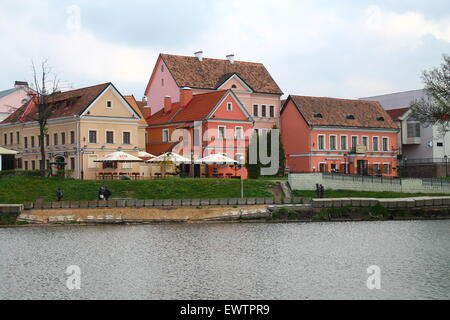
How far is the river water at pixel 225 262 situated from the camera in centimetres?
2316

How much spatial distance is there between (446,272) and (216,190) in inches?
1227

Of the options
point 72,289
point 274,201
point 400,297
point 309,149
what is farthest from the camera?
point 309,149

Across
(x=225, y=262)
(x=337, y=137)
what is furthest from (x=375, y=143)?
(x=225, y=262)

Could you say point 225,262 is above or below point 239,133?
below

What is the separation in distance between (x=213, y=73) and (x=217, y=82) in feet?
5.17

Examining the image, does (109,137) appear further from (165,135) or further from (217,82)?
(217,82)

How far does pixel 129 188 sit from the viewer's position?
181ft

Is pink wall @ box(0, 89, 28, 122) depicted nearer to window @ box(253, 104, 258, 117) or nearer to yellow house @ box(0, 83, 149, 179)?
yellow house @ box(0, 83, 149, 179)

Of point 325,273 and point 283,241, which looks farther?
point 283,241

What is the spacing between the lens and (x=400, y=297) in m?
22.0

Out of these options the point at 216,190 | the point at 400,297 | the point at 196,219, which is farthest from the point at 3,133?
the point at 400,297

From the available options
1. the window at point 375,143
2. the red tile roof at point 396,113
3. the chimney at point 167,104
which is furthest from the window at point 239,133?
the red tile roof at point 396,113
